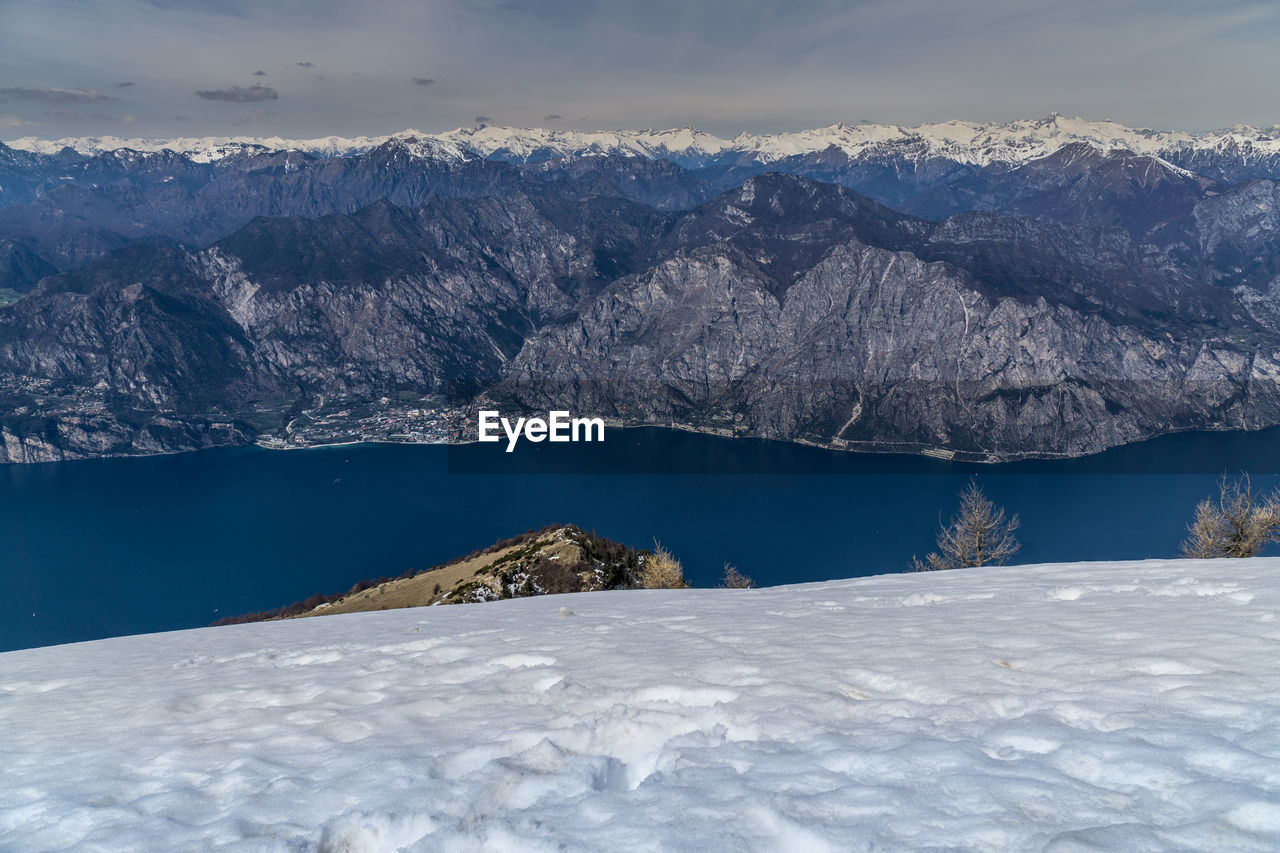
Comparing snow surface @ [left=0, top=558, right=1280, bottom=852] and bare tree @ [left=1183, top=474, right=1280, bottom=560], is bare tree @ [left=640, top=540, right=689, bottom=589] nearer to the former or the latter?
bare tree @ [left=1183, top=474, right=1280, bottom=560]

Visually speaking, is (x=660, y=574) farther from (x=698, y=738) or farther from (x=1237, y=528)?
(x=698, y=738)

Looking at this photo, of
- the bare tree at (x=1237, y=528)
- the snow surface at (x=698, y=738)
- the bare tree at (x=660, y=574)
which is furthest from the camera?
the bare tree at (x=660, y=574)

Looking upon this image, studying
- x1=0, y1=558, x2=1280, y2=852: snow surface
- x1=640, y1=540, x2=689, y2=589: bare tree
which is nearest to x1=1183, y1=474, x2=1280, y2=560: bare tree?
x1=640, y1=540, x2=689, y2=589: bare tree

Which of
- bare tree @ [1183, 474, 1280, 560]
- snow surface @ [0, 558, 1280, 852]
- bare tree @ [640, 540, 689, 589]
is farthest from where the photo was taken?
bare tree @ [640, 540, 689, 589]

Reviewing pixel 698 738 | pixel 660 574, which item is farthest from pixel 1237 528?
pixel 698 738


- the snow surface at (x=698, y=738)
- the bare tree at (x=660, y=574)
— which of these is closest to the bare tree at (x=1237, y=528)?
the bare tree at (x=660, y=574)

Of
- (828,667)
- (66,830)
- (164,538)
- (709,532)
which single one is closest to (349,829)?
(66,830)

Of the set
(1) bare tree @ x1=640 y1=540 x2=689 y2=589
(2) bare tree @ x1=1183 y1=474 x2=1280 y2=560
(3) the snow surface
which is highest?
(3) the snow surface

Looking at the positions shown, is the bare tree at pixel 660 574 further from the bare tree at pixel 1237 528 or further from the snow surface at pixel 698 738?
the snow surface at pixel 698 738

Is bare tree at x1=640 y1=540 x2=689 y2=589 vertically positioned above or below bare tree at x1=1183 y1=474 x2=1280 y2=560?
below

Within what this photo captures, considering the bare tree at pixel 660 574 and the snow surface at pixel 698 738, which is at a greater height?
the snow surface at pixel 698 738
